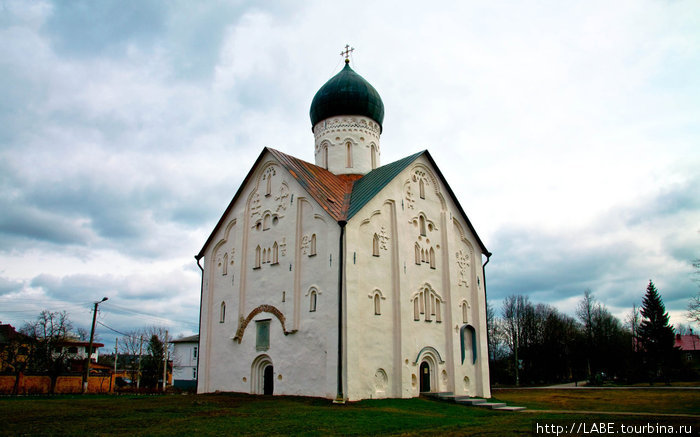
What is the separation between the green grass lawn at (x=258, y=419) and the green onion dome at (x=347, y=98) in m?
14.9

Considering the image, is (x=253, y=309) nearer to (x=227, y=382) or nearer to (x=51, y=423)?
(x=227, y=382)

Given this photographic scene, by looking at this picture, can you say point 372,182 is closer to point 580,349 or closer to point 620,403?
point 620,403

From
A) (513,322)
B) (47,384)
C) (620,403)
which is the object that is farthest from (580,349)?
(47,384)

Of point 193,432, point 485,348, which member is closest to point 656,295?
point 485,348

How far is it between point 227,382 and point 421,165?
13115 millimetres

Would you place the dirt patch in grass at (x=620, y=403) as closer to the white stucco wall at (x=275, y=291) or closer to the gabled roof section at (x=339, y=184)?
the gabled roof section at (x=339, y=184)

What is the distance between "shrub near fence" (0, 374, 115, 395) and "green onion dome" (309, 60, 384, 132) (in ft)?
72.5

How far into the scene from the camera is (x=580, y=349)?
50781 millimetres

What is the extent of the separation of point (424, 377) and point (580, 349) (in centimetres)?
3672

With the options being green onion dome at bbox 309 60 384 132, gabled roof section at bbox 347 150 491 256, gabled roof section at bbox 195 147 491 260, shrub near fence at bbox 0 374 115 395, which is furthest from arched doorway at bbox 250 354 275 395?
shrub near fence at bbox 0 374 115 395

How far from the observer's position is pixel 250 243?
23.2 metres

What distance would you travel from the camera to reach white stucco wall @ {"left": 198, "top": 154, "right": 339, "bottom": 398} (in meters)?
18.6

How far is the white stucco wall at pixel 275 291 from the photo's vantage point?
18641mm

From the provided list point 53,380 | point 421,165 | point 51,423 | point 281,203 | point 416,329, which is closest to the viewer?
point 51,423
